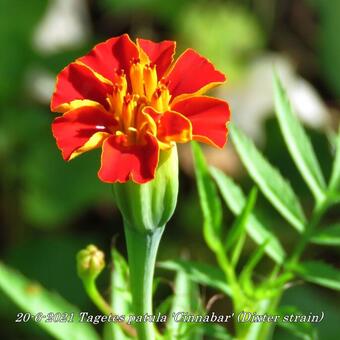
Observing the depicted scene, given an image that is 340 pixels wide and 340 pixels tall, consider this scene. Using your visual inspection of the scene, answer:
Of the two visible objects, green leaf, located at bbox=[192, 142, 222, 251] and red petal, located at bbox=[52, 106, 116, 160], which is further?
green leaf, located at bbox=[192, 142, 222, 251]

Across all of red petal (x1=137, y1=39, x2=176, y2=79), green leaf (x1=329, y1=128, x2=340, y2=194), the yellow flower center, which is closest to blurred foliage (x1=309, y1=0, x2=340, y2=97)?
green leaf (x1=329, y1=128, x2=340, y2=194)

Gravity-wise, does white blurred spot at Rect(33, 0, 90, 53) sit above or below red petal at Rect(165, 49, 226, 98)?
below

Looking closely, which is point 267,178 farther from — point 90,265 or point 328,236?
point 90,265

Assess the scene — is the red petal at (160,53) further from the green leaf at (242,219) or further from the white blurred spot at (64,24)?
the white blurred spot at (64,24)

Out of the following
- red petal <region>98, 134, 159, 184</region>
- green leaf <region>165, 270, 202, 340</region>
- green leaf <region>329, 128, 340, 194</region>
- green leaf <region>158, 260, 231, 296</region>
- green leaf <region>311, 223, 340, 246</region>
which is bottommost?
green leaf <region>165, 270, 202, 340</region>

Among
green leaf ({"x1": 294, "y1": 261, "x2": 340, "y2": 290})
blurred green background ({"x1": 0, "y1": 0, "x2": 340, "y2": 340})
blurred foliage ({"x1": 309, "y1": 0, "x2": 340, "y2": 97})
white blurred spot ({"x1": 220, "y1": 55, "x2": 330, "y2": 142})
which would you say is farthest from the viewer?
blurred foliage ({"x1": 309, "y1": 0, "x2": 340, "y2": 97})

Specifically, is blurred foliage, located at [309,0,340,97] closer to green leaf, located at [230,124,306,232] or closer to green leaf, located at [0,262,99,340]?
green leaf, located at [230,124,306,232]

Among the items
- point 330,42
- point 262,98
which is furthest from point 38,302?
point 330,42

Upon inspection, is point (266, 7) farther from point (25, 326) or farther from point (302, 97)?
point (25, 326)
